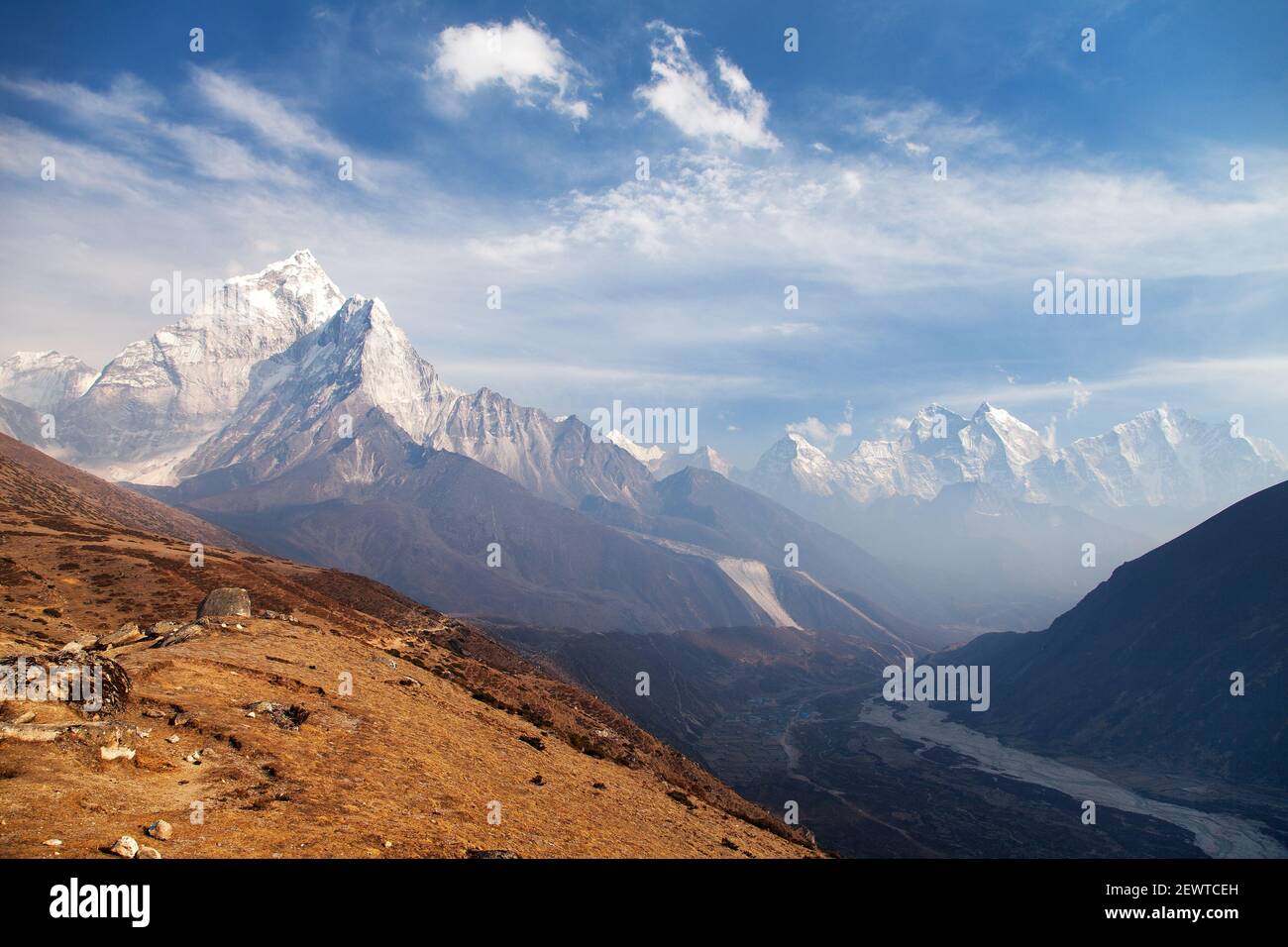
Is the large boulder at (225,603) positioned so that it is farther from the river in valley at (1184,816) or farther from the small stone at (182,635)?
the river in valley at (1184,816)

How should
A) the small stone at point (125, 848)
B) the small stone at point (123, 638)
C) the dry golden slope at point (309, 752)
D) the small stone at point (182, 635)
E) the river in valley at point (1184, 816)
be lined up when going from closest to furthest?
the small stone at point (125, 848)
the dry golden slope at point (309, 752)
the small stone at point (123, 638)
the small stone at point (182, 635)
the river in valley at point (1184, 816)

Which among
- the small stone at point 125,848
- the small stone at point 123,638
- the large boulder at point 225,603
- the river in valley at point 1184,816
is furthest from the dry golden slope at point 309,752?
the river in valley at point 1184,816

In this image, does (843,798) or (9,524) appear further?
(843,798)

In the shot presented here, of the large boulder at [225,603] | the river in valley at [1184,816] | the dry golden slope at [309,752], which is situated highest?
the large boulder at [225,603]

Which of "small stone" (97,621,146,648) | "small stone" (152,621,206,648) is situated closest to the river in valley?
"small stone" (152,621,206,648)

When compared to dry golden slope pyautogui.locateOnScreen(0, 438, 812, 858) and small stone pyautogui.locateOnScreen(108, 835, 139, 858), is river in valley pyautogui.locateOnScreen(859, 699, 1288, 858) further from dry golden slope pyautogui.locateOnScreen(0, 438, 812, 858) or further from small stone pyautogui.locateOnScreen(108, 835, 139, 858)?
small stone pyautogui.locateOnScreen(108, 835, 139, 858)

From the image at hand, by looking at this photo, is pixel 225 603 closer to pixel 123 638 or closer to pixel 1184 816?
pixel 123 638
